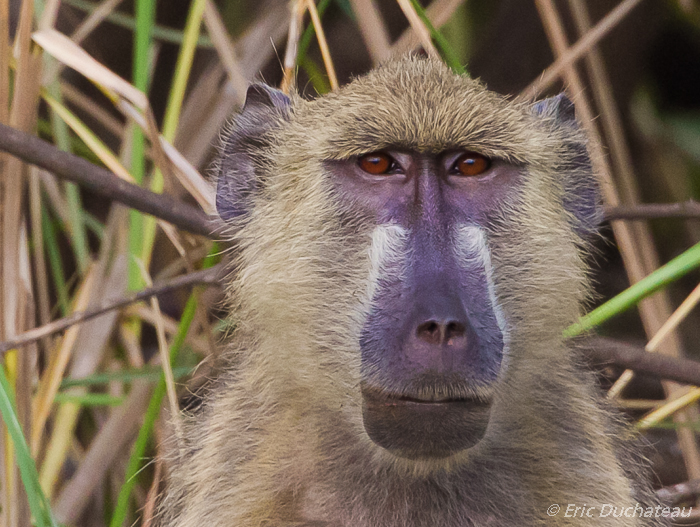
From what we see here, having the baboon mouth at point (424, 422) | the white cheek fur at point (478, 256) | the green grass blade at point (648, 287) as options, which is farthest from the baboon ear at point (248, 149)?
the green grass blade at point (648, 287)

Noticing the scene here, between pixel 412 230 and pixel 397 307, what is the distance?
0.25 m

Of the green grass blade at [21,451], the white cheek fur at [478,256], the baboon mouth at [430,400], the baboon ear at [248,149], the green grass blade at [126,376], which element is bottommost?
the green grass blade at [21,451]

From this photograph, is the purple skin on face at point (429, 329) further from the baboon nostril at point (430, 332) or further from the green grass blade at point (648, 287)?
the green grass blade at point (648, 287)

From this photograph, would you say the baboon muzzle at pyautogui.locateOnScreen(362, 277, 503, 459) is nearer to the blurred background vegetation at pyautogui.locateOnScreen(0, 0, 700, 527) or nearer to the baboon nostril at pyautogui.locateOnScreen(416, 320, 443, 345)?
the baboon nostril at pyautogui.locateOnScreen(416, 320, 443, 345)

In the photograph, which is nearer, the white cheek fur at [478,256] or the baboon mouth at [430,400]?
the baboon mouth at [430,400]

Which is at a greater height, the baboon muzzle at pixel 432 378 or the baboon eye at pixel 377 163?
the baboon eye at pixel 377 163

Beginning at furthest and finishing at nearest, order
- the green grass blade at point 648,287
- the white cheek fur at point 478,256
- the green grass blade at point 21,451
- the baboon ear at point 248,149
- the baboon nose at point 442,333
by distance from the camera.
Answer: the baboon ear at point 248,149 → the green grass blade at point 648,287 → the green grass blade at point 21,451 → the white cheek fur at point 478,256 → the baboon nose at point 442,333

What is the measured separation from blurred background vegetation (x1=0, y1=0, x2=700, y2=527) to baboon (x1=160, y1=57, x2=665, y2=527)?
460 millimetres

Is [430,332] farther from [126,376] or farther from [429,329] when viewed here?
[126,376]

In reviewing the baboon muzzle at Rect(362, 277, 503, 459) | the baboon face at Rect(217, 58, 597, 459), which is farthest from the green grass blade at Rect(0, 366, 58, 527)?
the baboon muzzle at Rect(362, 277, 503, 459)

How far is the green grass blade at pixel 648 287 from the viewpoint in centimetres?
270

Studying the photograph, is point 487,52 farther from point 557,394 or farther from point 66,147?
point 557,394

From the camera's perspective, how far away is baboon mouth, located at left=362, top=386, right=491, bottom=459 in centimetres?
206

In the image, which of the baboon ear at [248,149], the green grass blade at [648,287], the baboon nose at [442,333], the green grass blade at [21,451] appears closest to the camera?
the baboon nose at [442,333]
